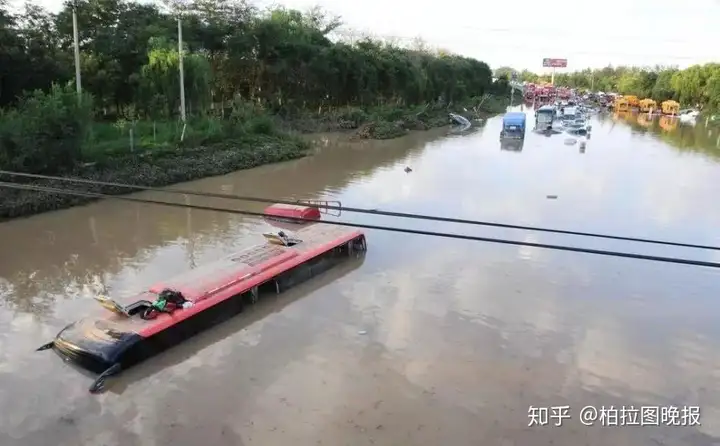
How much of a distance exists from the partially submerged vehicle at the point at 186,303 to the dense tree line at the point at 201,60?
11640mm

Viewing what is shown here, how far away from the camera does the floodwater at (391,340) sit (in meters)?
6.13

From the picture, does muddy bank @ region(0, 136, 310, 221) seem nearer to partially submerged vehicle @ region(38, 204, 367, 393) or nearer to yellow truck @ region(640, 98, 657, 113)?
partially submerged vehicle @ region(38, 204, 367, 393)

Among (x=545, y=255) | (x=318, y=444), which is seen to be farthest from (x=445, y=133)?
(x=318, y=444)

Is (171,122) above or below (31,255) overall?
above

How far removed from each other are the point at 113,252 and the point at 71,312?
9.32 ft

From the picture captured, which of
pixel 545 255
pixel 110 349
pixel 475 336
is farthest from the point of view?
pixel 545 255

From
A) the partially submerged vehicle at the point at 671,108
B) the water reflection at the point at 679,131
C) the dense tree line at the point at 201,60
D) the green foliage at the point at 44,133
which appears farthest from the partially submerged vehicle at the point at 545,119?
the green foliage at the point at 44,133

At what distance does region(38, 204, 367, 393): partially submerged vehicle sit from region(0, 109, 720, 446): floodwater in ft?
0.66

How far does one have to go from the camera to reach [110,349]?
266 inches

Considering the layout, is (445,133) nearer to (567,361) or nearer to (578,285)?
(578,285)

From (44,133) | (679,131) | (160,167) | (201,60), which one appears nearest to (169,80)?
(201,60)

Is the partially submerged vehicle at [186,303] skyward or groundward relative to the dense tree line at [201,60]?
groundward

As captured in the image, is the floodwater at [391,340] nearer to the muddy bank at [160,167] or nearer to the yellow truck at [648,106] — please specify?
the muddy bank at [160,167]

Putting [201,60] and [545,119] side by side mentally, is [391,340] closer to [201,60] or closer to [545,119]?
[201,60]
